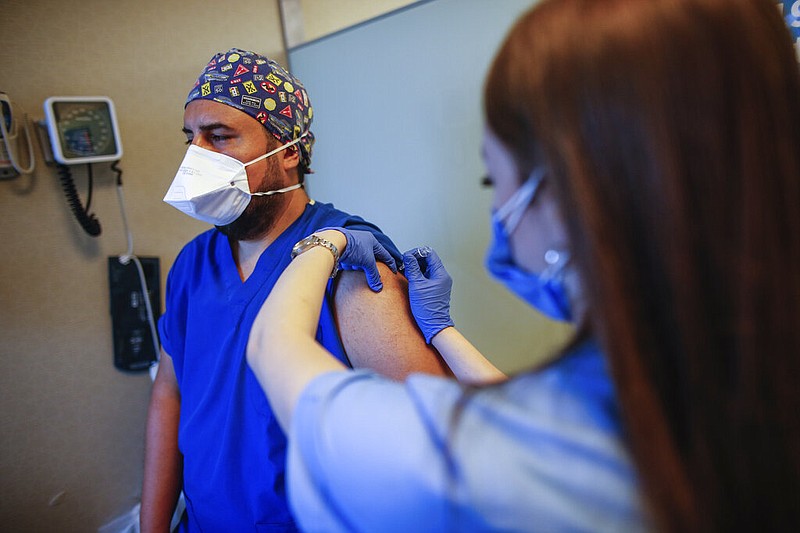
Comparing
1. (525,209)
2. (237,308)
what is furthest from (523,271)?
(237,308)

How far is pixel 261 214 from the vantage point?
112 centimetres

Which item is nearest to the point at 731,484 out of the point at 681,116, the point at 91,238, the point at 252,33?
the point at 681,116

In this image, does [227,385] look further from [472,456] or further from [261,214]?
[472,456]

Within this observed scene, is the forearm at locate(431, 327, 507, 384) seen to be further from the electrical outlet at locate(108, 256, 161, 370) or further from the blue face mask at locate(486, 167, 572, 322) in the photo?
the electrical outlet at locate(108, 256, 161, 370)

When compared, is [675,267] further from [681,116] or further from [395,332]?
[395,332]

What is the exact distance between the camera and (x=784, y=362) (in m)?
0.41

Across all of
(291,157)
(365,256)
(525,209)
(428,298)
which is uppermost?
(291,157)

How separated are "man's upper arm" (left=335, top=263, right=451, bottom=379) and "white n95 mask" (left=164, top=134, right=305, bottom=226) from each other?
0.29m

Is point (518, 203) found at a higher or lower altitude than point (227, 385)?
higher

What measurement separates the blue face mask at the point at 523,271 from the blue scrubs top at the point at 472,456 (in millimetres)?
89

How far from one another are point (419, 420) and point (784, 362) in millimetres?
320

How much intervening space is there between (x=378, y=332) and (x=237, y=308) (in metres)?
0.32

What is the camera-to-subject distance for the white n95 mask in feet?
3.41

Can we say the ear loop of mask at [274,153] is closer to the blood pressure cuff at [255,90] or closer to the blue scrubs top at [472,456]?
the blood pressure cuff at [255,90]
